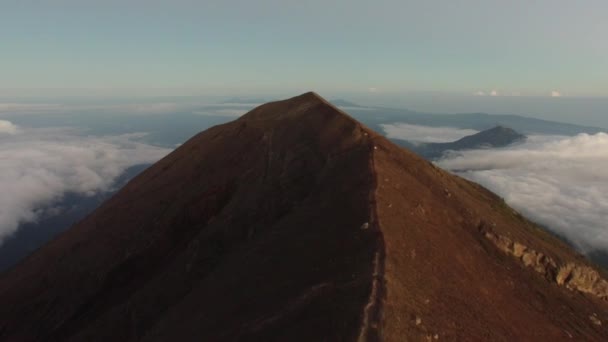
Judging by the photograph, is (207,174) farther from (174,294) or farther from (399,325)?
(399,325)

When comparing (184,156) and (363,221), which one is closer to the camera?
(363,221)

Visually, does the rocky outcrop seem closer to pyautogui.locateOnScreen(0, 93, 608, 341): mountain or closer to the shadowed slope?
pyautogui.locateOnScreen(0, 93, 608, 341): mountain

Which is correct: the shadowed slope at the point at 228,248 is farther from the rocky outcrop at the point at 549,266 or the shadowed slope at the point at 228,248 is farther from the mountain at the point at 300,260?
the rocky outcrop at the point at 549,266

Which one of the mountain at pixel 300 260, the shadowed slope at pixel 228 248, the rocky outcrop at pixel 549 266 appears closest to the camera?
the mountain at pixel 300 260

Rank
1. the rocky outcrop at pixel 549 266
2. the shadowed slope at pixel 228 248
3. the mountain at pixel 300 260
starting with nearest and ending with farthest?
the mountain at pixel 300 260, the shadowed slope at pixel 228 248, the rocky outcrop at pixel 549 266

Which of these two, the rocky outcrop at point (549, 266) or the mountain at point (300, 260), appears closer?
the mountain at point (300, 260)

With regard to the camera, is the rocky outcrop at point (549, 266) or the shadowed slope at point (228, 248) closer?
the shadowed slope at point (228, 248)

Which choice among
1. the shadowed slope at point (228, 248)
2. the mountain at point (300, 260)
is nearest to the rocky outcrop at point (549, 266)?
the mountain at point (300, 260)

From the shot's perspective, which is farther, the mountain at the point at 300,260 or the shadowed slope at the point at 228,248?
the shadowed slope at the point at 228,248

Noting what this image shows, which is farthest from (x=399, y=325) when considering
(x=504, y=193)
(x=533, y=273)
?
(x=504, y=193)
